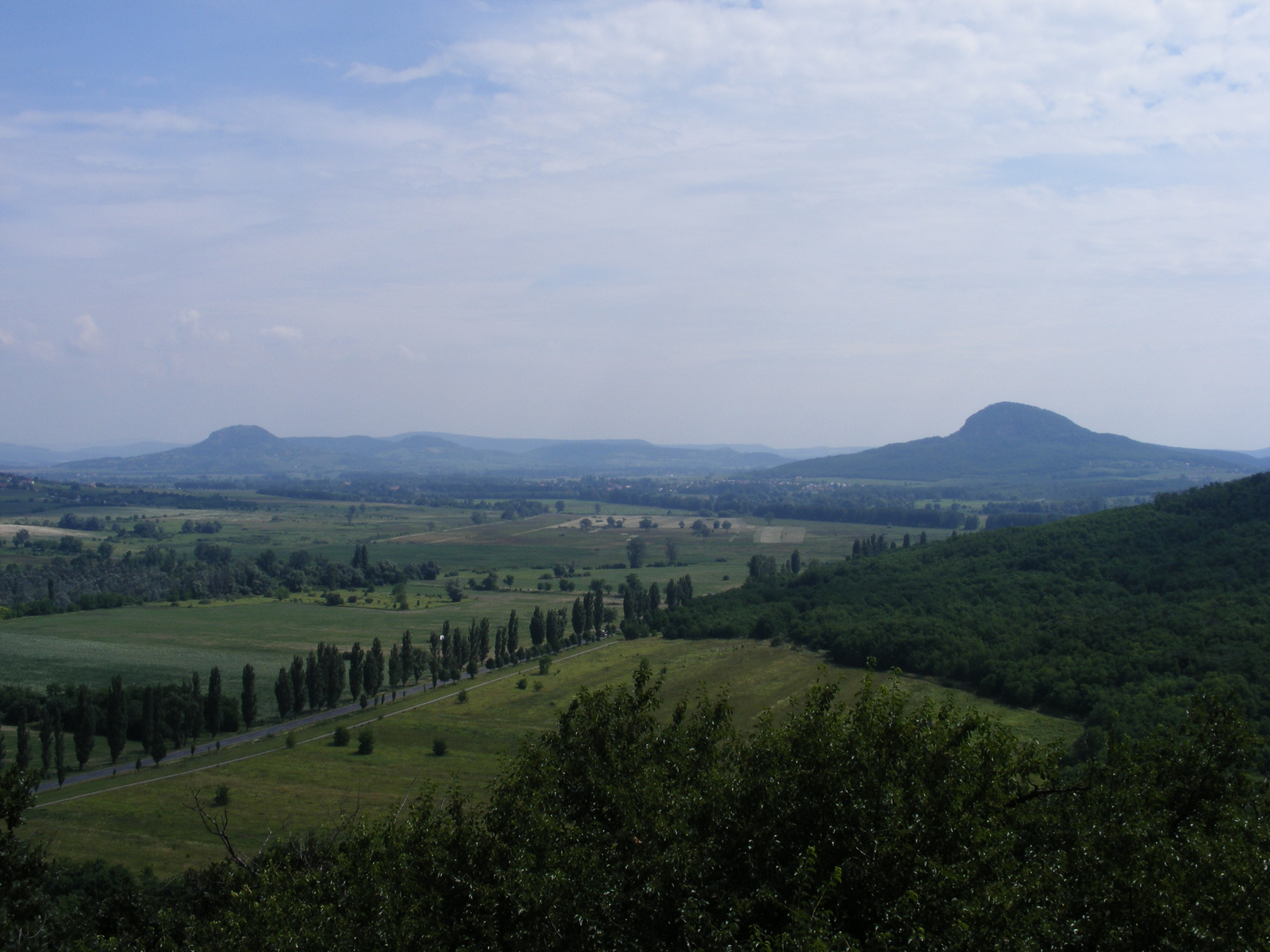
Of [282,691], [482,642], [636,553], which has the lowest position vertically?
[282,691]

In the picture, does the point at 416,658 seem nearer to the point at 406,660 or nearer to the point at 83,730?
the point at 406,660

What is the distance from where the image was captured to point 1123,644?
2724 inches

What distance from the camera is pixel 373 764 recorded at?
2413 inches

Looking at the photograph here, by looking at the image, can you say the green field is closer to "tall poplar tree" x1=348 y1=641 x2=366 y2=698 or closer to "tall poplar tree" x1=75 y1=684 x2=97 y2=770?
"tall poplar tree" x1=75 y1=684 x2=97 y2=770

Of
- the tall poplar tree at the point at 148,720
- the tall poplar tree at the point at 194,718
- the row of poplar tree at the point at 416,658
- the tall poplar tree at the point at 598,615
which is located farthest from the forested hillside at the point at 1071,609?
the tall poplar tree at the point at 148,720

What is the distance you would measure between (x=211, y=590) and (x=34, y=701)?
7605cm

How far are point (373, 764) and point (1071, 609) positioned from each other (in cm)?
6359

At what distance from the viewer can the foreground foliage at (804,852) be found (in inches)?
530

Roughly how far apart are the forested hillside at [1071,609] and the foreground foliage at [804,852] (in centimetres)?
3416

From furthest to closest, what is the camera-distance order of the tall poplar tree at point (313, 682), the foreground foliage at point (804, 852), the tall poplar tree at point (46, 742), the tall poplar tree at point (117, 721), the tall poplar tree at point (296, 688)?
the tall poplar tree at point (313, 682), the tall poplar tree at point (296, 688), the tall poplar tree at point (117, 721), the tall poplar tree at point (46, 742), the foreground foliage at point (804, 852)

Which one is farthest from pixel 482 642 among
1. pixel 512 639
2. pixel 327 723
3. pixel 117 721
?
pixel 117 721

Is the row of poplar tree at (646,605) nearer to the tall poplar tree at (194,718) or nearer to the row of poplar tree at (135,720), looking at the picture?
the row of poplar tree at (135,720)

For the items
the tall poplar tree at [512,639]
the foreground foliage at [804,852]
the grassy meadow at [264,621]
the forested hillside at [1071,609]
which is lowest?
the grassy meadow at [264,621]

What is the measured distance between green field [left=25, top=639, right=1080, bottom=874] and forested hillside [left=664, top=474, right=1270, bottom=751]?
4640mm
